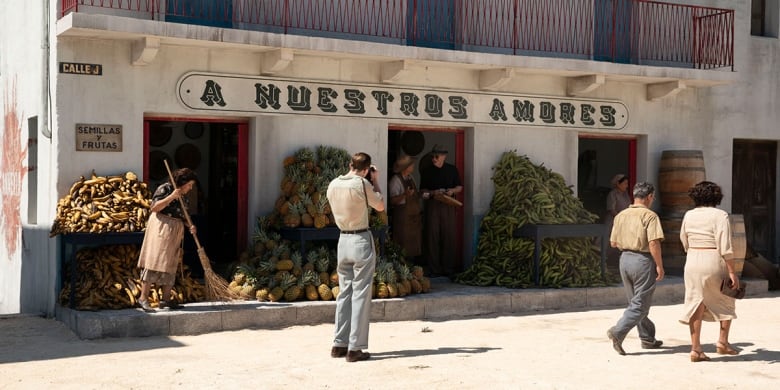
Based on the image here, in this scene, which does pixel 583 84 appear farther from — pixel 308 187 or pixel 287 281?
pixel 287 281

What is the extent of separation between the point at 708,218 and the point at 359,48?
219 inches

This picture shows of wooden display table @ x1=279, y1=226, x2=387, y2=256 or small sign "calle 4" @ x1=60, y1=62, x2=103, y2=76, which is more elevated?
small sign "calle 4" @ x1=60, y1=62, x2=103, y2=76

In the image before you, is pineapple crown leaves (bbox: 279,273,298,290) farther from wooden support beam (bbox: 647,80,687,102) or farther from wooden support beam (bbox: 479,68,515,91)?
wooden support beam (bbox: 647,80,687,102)

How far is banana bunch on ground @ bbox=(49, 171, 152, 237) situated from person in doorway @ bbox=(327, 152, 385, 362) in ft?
10.5

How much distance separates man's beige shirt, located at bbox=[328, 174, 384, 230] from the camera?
8945 millimetres

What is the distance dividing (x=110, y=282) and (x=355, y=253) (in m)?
3.62

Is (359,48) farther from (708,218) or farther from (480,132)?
(708,218)

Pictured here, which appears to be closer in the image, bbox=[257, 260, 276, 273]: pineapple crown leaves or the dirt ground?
the dirt ground

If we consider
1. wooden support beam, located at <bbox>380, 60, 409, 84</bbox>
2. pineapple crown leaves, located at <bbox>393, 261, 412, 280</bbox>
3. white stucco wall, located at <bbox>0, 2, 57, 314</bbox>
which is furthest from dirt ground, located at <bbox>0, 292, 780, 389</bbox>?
wooden support beam, located at <bbox>380, 60, 409, 84</bbox>

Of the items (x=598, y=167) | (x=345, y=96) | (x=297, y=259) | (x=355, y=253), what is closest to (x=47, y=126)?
(x=297, y=259)

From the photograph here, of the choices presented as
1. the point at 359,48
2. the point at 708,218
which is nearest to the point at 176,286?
the point at 359,48

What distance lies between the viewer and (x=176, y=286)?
11438mm

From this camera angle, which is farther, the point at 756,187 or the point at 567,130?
the point at 756,187

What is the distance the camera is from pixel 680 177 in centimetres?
1591
